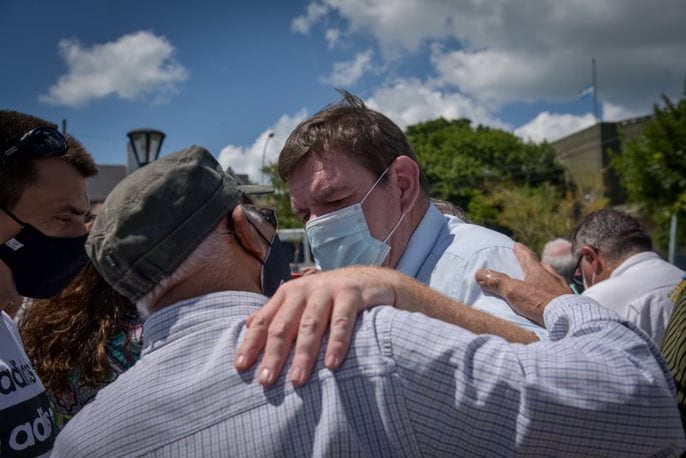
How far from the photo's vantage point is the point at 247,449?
1.18m

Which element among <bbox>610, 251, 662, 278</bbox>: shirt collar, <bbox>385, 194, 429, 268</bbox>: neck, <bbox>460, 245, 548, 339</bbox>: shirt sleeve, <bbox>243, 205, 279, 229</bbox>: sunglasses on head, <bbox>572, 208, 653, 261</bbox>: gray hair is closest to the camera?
<bbox>243, 205, 279, 229</bbox>: sunglasses on head

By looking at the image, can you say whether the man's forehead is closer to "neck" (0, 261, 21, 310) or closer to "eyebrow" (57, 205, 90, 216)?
"eyebrow" (57, 205, 90, 216)

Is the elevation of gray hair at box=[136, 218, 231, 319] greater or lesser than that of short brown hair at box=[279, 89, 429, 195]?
lesser

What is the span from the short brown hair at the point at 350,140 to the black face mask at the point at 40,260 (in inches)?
42.3

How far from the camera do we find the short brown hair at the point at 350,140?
2.53 m

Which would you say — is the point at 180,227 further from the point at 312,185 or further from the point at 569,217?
the point at 569,217


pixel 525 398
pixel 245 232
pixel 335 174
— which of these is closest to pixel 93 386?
pixel 335 174

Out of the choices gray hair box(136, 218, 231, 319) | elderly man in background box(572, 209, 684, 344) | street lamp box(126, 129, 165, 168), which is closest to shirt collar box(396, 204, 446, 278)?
gray hair box(136, 218, 231, 319)

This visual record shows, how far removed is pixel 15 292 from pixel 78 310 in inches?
10.8

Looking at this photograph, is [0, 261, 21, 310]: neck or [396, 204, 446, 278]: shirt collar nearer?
[396, 204, 446, 278]: shirt collar

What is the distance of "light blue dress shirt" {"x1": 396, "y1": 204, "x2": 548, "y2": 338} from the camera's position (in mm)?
1938

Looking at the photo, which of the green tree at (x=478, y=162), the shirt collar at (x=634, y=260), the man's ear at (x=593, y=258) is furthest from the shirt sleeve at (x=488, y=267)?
the green tree at (x=478, y=162)

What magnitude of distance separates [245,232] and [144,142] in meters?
8.56

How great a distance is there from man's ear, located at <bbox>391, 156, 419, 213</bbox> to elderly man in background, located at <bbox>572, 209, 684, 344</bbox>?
2.20m
